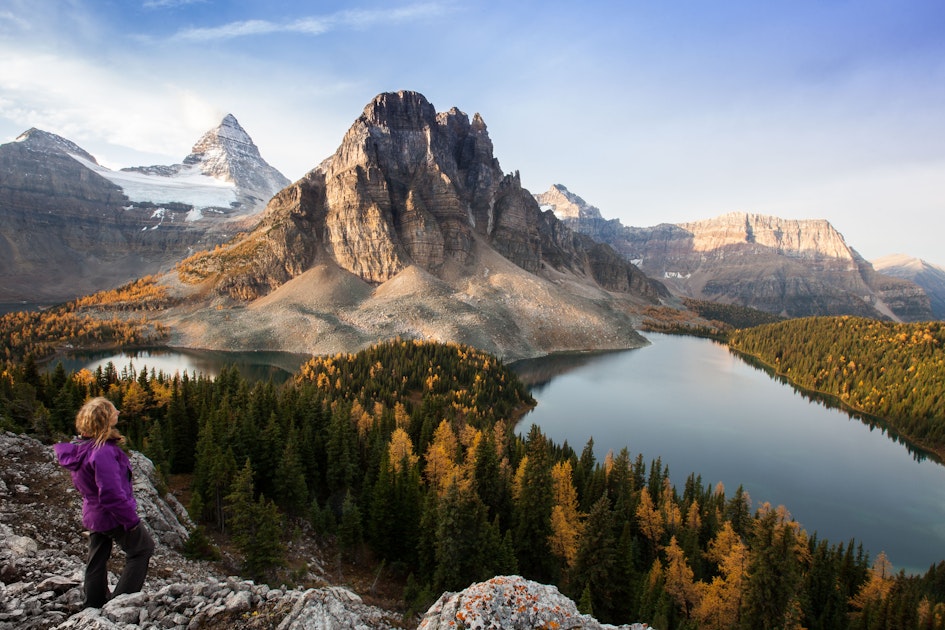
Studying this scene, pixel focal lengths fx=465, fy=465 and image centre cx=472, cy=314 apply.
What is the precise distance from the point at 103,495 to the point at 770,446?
76.2 m

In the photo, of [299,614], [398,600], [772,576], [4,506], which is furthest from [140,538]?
[772,576]

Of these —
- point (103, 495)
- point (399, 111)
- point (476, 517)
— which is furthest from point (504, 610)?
point (399, 111)

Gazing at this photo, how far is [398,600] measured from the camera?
1046 inches

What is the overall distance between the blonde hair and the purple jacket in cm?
10

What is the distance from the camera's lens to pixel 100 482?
7180 millimetres

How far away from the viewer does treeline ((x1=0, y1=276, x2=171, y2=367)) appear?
103688mm

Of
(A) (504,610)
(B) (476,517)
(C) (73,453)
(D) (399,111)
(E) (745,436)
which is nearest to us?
(C) (73,453)

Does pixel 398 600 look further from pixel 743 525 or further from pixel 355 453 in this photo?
pixel 743 525

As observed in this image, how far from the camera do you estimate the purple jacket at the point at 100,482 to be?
23.4 feet

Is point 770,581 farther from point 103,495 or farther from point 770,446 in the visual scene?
point 770,446

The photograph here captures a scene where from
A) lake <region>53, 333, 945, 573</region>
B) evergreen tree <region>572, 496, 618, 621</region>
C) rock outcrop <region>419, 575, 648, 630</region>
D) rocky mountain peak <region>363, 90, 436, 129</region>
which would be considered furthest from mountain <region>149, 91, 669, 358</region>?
rock outcrop <region>419, 575, 648, 630</region>

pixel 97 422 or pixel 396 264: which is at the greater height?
pixel 396 264

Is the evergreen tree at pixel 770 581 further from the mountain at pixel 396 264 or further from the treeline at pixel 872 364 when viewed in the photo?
the mountain at pixel 396 264

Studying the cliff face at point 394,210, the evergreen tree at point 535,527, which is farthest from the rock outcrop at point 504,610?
the cliff face at point 394,210
